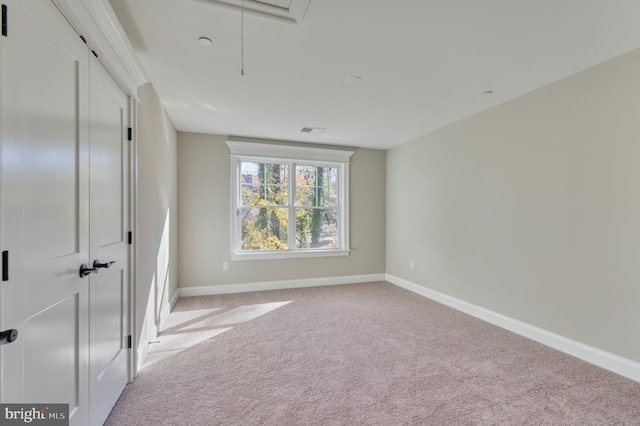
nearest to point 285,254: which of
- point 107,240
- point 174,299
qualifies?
point 174,299

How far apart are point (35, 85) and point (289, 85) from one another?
6.41 feet

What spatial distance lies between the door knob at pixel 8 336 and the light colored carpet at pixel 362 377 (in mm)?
1114

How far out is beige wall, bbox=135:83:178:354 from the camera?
7.57 ft

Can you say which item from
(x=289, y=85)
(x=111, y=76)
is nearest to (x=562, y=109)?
(x=289, y=85)

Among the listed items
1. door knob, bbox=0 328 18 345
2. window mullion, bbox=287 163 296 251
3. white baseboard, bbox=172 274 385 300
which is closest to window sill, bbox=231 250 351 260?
window mullion, bbox=287 163 296 251

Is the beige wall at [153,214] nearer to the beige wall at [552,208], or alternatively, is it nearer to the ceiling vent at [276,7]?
the ceiling vent at [276,7]

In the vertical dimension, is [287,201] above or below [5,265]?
above

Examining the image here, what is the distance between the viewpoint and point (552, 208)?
2688mm

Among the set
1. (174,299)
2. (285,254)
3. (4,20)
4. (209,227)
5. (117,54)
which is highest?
(117,54)

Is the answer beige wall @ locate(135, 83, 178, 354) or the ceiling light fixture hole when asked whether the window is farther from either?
the ceiling light fixture hole

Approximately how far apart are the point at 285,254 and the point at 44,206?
3.65 meters

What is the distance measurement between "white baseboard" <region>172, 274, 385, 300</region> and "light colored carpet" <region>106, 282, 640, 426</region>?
864 millimetres

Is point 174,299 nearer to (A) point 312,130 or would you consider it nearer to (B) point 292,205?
(B) point 292,205

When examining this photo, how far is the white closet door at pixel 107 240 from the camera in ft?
5.16
